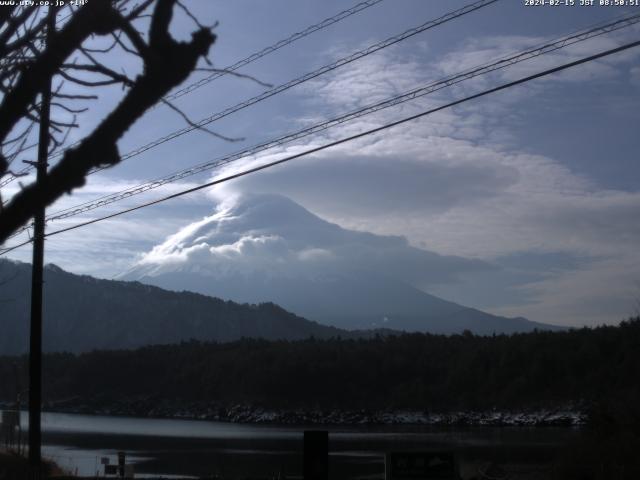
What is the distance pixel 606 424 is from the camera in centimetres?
2772

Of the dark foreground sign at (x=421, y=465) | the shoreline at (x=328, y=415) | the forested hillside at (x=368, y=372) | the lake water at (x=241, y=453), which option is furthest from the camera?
the forested hillside at (x=368, y=372)

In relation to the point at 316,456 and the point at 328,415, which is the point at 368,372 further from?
the point at 316,456

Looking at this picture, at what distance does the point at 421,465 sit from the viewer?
1378cm

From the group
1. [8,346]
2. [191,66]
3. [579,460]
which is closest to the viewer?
[191,66]

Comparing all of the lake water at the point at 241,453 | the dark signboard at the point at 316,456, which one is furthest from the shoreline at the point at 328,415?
the dark signboard at the point at 316,456

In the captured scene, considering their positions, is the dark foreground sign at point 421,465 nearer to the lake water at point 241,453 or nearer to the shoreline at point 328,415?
the lake water at point 241,453

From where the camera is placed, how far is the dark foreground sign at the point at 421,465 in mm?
13687

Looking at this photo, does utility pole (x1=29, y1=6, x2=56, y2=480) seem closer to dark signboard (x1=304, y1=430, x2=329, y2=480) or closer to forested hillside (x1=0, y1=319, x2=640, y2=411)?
dark signboard (x1=304, y1=430, x2=329, y2=480)

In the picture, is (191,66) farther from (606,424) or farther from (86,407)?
(86,407)

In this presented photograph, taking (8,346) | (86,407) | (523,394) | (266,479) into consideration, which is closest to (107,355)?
(86,407)

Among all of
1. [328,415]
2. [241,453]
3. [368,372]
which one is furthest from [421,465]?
[368,372]

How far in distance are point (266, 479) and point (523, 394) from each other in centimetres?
7001

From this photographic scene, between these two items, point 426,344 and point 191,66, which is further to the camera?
point 426,344

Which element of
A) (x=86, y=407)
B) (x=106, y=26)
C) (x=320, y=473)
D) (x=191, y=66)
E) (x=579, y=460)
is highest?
(x=106, y=26)
